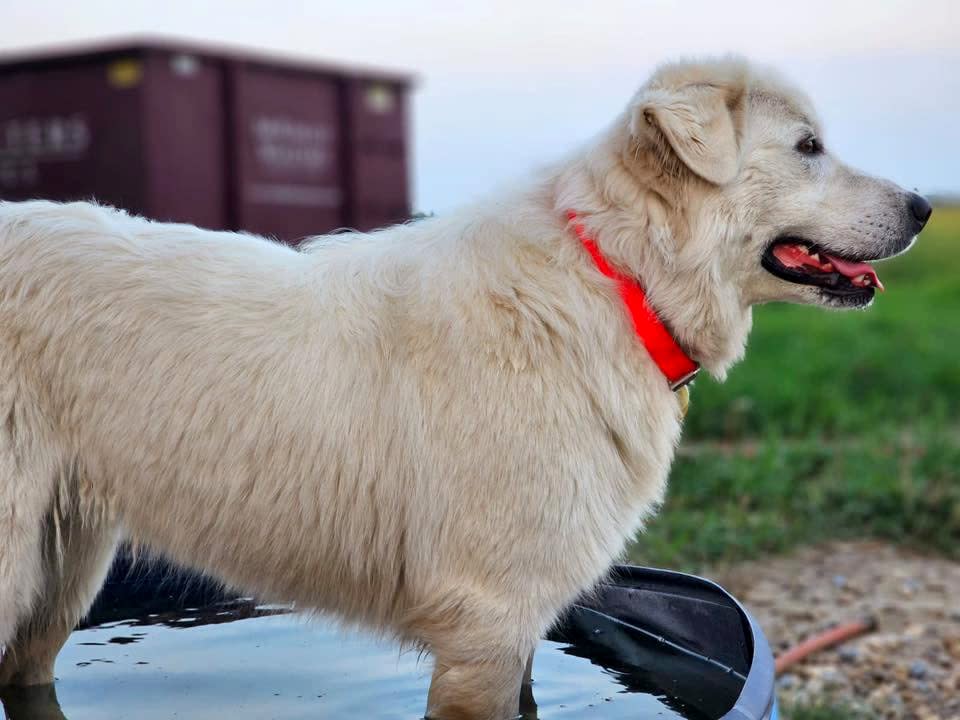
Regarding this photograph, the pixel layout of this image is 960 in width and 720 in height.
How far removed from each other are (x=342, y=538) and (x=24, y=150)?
9.71m

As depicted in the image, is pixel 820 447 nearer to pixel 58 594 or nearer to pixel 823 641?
pixel 823 641

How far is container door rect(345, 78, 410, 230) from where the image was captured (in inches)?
493

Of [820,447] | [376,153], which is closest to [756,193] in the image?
[820,447]

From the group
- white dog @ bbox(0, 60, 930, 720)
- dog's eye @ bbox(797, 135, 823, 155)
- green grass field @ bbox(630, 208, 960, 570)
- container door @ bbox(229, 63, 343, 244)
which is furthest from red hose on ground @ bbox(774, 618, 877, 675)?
container door @ bbox(229, 63, 343, 244)

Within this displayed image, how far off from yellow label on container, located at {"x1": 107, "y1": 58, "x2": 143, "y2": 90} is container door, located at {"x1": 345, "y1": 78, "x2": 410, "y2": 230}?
2471 millimetres

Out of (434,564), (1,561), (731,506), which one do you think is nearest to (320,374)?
(434,564)

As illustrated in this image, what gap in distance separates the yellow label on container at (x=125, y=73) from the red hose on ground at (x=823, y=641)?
821 centimetres

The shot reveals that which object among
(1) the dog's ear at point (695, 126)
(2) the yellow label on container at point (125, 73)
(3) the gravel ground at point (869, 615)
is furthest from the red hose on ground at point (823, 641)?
(2) the yellow label on container at point (125, 73)

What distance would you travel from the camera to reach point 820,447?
7203 millimetres

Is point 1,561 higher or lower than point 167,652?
higher

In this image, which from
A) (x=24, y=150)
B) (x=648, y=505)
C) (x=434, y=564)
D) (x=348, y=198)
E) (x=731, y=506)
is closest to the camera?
(x=434, y=564)

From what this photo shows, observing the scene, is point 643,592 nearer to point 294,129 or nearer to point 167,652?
point 167,652

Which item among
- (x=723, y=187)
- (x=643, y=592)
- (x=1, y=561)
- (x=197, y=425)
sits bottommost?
(x=643, y=592)

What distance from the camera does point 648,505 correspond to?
312cm
